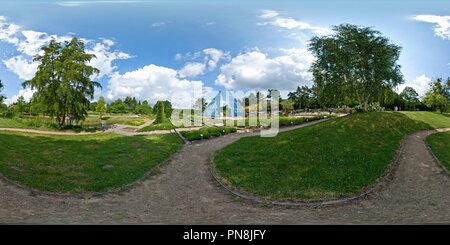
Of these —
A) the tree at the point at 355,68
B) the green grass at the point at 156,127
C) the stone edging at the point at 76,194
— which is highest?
the tree at the point at 355,68

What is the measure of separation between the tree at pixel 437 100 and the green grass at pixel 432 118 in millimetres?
327

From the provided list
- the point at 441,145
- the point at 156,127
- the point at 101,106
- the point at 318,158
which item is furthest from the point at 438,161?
the point at 101,106

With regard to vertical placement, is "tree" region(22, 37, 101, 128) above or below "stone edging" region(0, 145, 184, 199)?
above

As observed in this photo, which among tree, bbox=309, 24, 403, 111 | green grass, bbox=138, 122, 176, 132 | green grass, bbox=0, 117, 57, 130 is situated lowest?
green grass, bbox=138, 122, 176, 132

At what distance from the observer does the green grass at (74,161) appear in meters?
8.41

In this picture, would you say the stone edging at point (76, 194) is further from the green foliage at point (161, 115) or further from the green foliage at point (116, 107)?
the green foliage at point (116, 107)

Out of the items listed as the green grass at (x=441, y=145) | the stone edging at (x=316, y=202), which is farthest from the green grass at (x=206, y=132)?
the green grass at (x=441, y=145)

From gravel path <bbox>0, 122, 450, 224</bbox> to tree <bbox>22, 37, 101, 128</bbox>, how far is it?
10.0 ft

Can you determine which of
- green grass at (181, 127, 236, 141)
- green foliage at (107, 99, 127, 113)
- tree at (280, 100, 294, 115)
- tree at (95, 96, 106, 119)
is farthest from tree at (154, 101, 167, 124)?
tree at (280, 100, 294, 115)

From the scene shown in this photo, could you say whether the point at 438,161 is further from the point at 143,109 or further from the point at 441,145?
the point at 143,109

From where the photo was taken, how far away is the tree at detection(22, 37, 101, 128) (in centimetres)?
935

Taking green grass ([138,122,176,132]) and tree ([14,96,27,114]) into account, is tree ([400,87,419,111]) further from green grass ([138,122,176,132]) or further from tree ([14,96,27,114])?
tree ([14,96,27,114])

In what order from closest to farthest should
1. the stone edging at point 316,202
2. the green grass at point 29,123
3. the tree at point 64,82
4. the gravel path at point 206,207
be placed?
1. the gravel path at point 206,207
2. the stone edging at point 316,202
3. the tree at point 64,82
4. the green grass at point 29,123

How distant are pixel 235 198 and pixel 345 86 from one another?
12654mm
